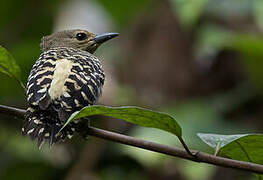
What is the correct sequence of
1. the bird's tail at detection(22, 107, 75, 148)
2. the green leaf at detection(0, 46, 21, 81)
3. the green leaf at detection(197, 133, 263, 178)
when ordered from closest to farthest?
the green leaf at detection(197, 133, 263, 178)
the green leaf at detection(0, 46, 21, 81)
the bird's tail at detection(22, 107, 75, 148)

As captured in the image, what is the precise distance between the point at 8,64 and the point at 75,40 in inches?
76.0

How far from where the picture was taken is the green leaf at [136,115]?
7.07ft

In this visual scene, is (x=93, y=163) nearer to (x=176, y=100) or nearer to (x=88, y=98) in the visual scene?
(x=176, y=100)

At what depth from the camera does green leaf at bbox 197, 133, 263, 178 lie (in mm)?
2248

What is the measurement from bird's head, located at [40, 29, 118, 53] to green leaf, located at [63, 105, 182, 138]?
2212 millimetres

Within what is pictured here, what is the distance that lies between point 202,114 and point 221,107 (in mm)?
304

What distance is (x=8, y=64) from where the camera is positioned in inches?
103

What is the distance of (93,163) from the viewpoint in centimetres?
459

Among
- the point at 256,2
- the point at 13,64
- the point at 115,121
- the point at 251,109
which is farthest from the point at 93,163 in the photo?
the point at 13,64

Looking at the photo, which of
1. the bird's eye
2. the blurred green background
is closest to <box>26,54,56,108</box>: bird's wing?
the blurred green background

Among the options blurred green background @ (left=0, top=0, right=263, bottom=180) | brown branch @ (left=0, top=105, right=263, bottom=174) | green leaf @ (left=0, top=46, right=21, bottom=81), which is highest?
green leaf @ (left=0, top=46, right=21, bottom=81)

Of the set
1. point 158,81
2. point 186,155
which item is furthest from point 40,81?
point 158,81

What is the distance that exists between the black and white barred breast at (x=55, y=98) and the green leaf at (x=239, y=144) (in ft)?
2.36

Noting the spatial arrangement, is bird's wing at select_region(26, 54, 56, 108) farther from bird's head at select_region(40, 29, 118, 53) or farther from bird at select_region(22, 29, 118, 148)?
bird's head at select_region(40, 29, 118, 53)
